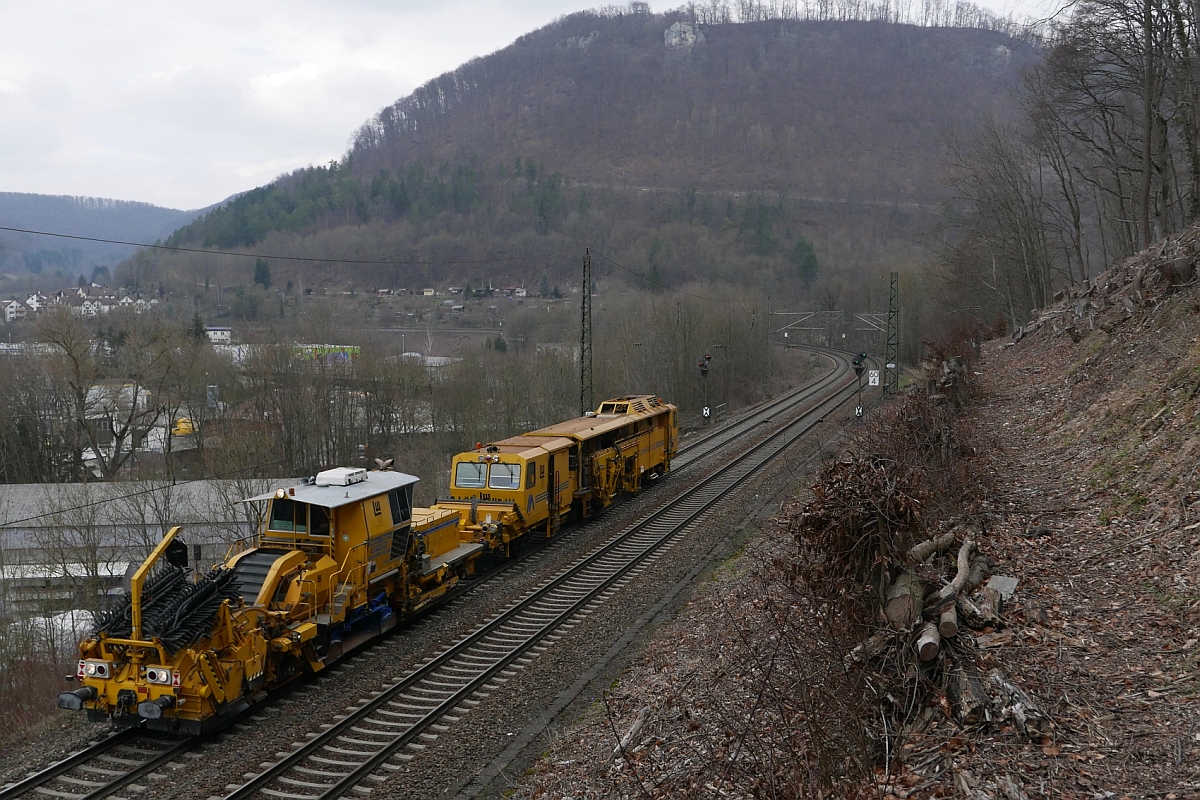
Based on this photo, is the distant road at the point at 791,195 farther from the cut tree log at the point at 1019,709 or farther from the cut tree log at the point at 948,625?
the cut tree log at the point at 1019,709

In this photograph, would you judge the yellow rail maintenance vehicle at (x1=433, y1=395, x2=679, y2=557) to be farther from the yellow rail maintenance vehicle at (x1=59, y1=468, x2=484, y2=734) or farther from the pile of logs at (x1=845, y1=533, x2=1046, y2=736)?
the pile of logs at (x1=845, y1=533, x2=1046, y2=736)

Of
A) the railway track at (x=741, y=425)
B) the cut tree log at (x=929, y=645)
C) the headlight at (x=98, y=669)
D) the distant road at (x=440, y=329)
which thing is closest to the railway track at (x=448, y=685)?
the headlight at (x=98, y=669)

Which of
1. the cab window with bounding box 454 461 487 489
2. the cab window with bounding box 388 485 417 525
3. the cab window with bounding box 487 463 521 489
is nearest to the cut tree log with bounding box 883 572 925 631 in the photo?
the cab window with bounding box 388 485 417 525

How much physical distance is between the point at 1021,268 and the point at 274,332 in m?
49.0

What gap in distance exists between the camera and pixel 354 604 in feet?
44.8

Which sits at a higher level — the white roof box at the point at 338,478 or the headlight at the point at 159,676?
the white roof box at the point at 338,478

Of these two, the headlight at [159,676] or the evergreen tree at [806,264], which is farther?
the evergreen tree at [806,264]

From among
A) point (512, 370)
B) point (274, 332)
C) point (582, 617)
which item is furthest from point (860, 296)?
point (582, 617)

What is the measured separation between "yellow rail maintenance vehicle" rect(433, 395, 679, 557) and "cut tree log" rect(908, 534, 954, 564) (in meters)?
11.4

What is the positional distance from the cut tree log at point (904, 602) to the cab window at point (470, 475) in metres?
13.2

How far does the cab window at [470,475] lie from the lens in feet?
66.9

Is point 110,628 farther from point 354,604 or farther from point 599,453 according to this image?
point 599,453

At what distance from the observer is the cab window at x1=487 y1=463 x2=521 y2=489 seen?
2003 centimetres

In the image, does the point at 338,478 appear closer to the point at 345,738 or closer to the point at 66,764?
the point at 345,738
